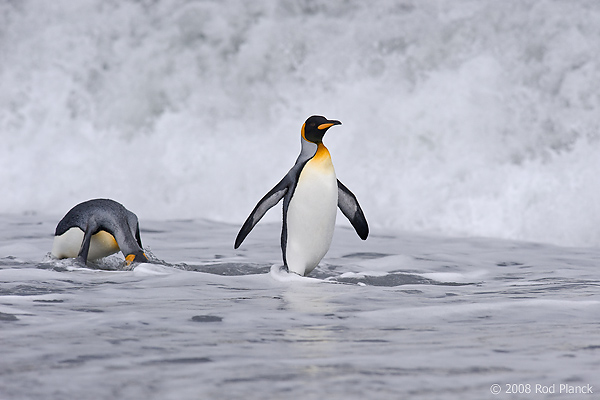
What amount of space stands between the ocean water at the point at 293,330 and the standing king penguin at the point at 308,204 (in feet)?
0.56

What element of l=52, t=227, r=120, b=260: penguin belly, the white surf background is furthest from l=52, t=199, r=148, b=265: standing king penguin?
the white surf background

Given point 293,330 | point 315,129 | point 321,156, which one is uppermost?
point 315,129

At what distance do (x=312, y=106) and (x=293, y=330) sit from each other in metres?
7.34

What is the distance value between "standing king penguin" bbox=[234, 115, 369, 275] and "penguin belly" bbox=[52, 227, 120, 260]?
87 cm

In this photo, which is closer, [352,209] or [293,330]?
[293,330]

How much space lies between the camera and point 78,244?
4.74m

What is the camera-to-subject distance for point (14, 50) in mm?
11594

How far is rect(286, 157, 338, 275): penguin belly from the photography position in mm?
4387

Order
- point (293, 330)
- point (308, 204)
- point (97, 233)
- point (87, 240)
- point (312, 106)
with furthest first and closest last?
point (312, 106)
point (97, 233)
point (87, 240)
point (308, 204)
point (293, 330)

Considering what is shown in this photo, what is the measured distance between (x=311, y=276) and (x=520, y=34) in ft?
19.5

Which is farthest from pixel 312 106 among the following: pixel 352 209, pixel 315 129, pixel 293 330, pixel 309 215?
pixel 293 330

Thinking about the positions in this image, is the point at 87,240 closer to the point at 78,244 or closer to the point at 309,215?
the point at 78,244

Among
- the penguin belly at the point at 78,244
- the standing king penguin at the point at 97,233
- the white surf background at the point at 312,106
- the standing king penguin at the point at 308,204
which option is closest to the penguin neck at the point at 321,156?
the standing king penguin at the point at 308,204

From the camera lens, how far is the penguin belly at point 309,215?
4387 millimetres
